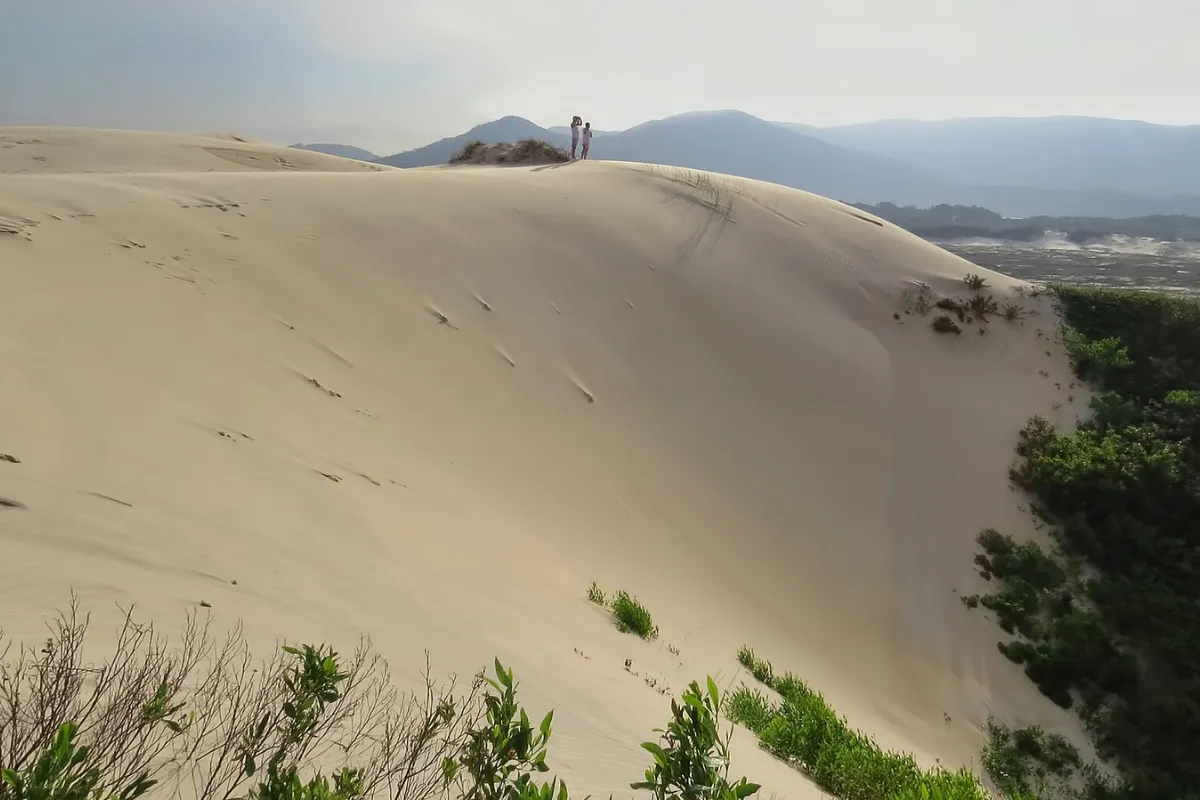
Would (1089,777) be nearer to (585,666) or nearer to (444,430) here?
(585,666)

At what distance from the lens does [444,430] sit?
550 centimetres

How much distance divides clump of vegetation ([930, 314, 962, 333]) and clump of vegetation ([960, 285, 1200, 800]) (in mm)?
1671

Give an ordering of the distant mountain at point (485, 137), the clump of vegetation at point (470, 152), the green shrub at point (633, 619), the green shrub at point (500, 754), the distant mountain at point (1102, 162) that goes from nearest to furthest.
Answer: the green shrub at point (500, 754) → the green shrub at point (633, 619) → the clump of vegetation at point (470, 152) → the distant mountain at point (485, 137) → the distant mountain at point (1102, 162)

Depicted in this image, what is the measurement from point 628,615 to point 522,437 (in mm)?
2298

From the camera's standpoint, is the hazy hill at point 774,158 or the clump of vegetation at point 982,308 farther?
the hazy hill at point 774,158

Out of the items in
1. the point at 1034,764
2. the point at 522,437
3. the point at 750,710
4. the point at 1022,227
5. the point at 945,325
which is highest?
the point at 1022,227

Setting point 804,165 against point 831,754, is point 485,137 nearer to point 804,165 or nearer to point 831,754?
point 804,165

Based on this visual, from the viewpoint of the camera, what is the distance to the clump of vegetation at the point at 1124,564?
209 inches

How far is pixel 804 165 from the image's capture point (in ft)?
547

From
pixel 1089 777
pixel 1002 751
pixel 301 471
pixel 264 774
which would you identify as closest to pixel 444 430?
pixel 301 471

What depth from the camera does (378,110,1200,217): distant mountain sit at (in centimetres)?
13050

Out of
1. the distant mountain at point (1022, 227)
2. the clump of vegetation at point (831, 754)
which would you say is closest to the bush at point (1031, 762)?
the clump of vegetation at point (831, 754)

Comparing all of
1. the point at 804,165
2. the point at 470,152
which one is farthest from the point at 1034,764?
the point at 804,165

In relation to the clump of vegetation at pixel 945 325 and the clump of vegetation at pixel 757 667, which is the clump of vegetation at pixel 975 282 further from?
the clump of vegetation at pixel 757 667
